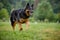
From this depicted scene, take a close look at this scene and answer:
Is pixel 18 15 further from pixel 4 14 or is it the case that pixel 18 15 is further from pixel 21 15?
pixel 4 14

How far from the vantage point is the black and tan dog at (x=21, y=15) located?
2.08 metres

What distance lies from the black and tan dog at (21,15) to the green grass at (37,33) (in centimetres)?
6

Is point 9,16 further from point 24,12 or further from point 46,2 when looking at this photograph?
point 46,2

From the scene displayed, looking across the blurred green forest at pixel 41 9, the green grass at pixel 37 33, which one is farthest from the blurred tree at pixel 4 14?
the green grass at pixel 37 33

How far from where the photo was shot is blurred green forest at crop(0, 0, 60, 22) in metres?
2.12

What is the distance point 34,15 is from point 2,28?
382 mm

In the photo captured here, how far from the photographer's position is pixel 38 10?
83.9 inches

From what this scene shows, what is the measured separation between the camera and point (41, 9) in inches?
83.4

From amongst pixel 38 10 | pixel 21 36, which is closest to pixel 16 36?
pixel 21 36

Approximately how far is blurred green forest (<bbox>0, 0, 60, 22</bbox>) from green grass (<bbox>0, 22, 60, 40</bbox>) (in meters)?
0.07

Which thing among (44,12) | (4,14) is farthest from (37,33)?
(4,14)

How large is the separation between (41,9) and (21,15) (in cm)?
22

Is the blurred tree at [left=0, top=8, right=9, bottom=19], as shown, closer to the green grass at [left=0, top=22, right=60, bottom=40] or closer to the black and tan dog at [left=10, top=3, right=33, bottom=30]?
the black and tan dog at [left=10, top=3, right=33, bottom=30]

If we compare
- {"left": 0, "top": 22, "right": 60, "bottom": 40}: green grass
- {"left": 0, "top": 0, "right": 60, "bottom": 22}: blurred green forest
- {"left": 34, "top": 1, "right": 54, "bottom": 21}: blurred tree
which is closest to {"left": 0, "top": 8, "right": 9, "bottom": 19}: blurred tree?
{"left": 0, "top": 0, "right": 60, "bottom": 22}: blurred green forest
